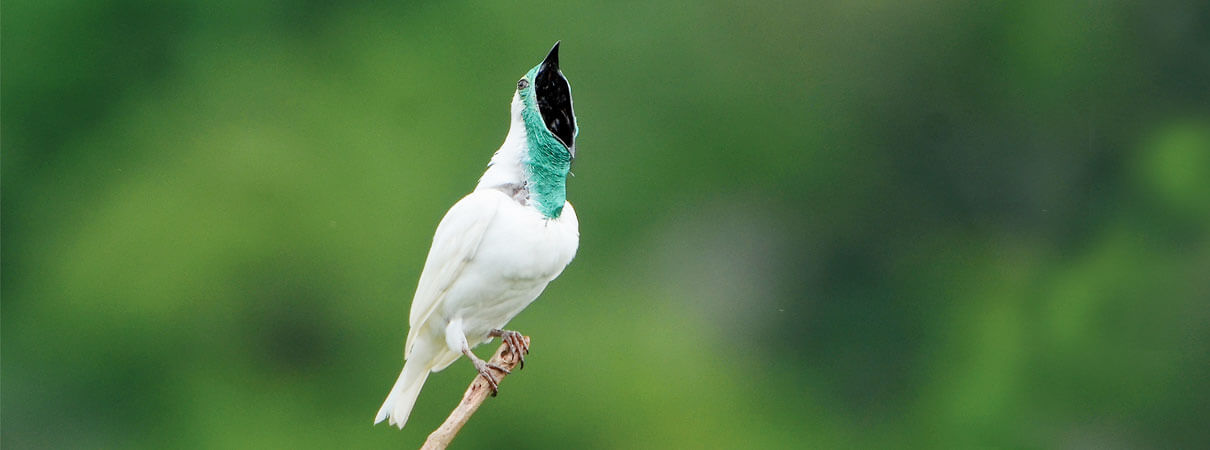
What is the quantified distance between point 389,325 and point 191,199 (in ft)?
1.80

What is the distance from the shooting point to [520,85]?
1.62 m

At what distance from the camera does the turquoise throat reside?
161 centimetres

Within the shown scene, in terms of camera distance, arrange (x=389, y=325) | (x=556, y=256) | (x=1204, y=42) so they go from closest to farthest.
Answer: (x=556, y=256)
(x=389, y=325)
(x=1204, y=42)

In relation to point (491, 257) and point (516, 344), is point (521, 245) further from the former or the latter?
point (516, 344)

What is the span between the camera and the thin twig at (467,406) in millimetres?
1522

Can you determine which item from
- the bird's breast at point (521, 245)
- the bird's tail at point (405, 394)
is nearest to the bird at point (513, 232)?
the bird's breast at point (521, 245)

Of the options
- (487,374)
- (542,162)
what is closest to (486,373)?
(487,374)

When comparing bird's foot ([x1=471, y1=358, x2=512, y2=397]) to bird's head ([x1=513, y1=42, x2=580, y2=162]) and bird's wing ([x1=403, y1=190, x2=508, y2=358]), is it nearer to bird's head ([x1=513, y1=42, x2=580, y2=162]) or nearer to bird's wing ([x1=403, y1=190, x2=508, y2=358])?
bird's wing ([x1=403, y1=190, x2=508, y2=358])

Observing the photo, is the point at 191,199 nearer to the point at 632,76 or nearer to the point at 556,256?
the point at 632,76

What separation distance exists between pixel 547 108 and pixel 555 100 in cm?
1

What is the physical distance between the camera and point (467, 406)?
1.57 meters

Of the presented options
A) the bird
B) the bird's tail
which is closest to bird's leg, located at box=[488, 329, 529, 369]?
the bird

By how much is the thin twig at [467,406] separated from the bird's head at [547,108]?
250 mm

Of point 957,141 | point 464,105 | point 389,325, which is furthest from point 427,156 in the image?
point 957,141
